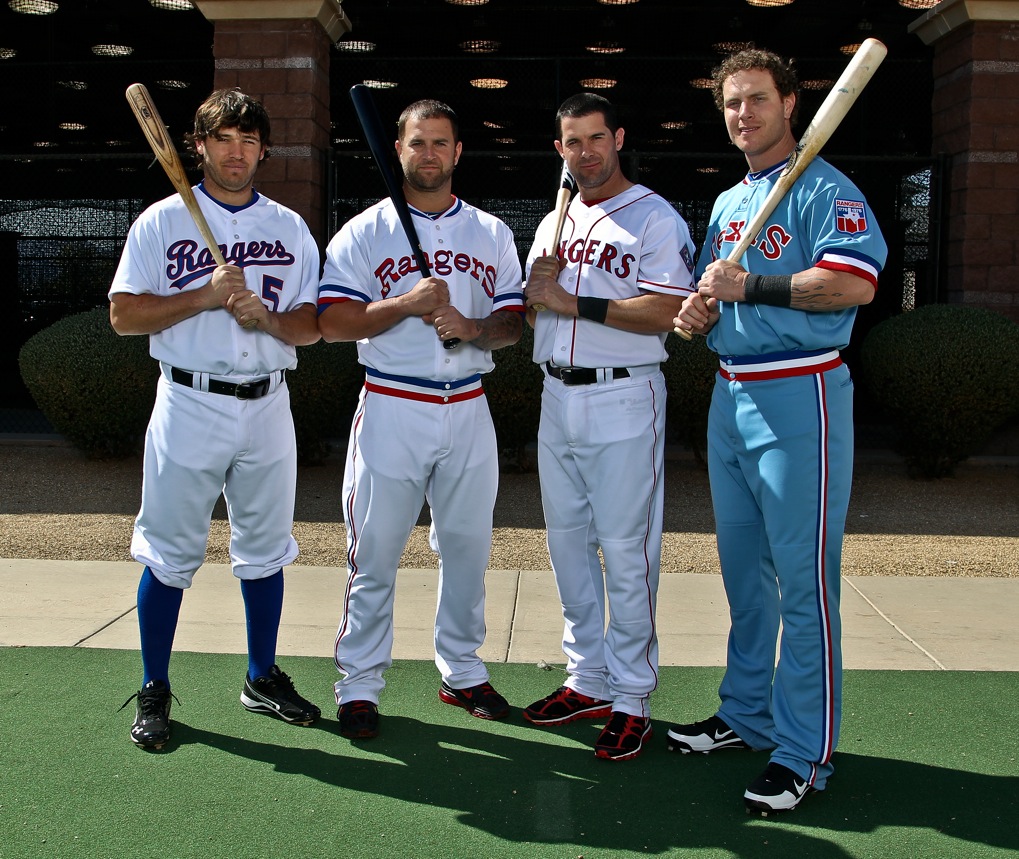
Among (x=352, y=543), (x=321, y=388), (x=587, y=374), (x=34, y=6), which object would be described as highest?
(x=34, y=6)

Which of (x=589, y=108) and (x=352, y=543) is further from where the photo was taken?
(x=352, y=543)

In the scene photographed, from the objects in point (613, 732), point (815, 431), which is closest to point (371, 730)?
point (613, 732)

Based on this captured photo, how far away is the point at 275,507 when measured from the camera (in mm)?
3793

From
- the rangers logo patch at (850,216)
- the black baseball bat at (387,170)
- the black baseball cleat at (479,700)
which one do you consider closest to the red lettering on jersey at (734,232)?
the rangers logo patch at (850,216)

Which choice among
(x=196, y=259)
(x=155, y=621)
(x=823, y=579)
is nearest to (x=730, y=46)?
(x=196, y=259)

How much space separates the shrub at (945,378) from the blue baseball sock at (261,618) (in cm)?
585

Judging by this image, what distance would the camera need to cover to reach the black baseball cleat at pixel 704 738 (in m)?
3.53

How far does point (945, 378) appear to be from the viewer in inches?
316

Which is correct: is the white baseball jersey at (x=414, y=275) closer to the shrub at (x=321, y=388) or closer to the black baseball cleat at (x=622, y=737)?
the black baseball cleat at (x=622, y=737)

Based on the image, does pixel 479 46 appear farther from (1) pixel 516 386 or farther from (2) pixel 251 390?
(2) pixel 251 390

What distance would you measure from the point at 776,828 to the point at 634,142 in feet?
55.0

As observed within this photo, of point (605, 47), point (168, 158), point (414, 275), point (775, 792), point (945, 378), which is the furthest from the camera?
point (605, 47)

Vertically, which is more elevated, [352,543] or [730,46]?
[730,46]

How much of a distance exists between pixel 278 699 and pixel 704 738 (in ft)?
4.91
